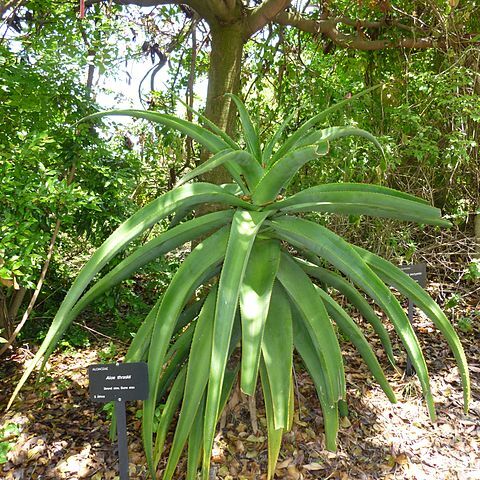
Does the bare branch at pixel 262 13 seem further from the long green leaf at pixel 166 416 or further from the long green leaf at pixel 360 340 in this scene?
the long green leaf at pixel 166 416

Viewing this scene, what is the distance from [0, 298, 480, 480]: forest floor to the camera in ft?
6.31

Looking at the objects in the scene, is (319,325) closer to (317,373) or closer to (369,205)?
(317,373)

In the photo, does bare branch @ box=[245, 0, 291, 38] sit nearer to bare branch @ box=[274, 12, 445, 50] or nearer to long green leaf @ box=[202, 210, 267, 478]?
bare branch @ box=[274, 12, 445, 50]

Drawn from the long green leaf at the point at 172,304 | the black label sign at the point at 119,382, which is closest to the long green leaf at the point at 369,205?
Result: the long green leaf at the point at 172,304

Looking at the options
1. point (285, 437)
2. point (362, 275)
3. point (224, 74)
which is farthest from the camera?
point (224, 74)

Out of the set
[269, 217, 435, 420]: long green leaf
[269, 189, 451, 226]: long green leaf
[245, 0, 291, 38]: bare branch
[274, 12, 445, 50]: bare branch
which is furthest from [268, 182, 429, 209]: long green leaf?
[274, 12, 445, 50]: bare branch

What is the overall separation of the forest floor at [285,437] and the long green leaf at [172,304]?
498 mm

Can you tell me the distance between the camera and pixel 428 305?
1617 millimetres

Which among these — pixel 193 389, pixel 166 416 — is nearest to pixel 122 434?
pixel 166 416

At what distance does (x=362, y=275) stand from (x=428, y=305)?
1.18ft

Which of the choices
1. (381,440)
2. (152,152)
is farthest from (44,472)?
(152,152)

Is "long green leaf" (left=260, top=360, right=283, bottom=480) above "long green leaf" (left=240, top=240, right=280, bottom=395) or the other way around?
the other way around

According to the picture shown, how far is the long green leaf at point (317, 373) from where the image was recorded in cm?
160

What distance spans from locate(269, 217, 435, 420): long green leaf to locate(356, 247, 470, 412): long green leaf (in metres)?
0.17
